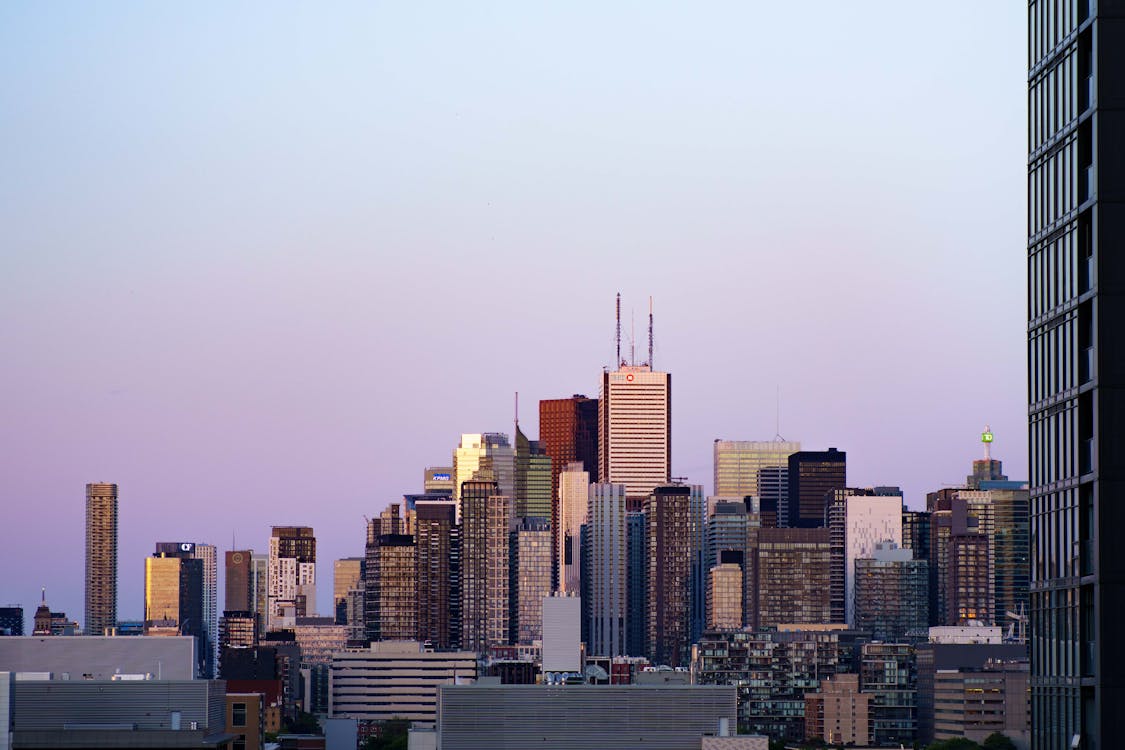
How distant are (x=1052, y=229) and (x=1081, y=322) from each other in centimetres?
369

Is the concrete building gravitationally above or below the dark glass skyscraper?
below

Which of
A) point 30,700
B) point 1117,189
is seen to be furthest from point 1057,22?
point 30,700

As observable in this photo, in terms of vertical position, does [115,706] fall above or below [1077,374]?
below

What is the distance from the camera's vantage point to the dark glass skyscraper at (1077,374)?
195 ft

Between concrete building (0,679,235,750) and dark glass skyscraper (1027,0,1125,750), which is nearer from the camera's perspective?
dark glass skyscraper (1027,0,1125,750)

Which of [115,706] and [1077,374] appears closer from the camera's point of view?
[1077,374]

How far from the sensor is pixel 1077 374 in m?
61.5

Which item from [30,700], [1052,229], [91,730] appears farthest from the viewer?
[30,700]

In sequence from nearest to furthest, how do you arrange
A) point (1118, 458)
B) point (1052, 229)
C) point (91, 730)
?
point (1118, 458) → point (1052, 229) → point (91, 730)

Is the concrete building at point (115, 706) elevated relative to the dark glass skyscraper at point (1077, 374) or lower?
lower

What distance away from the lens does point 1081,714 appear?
197ft

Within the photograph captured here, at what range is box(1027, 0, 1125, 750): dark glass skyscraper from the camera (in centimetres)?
5944

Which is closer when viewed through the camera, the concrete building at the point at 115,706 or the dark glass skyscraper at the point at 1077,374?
the dark glass skyscraper at the point at 1077,374

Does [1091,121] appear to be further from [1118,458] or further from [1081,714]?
[1081,714]
